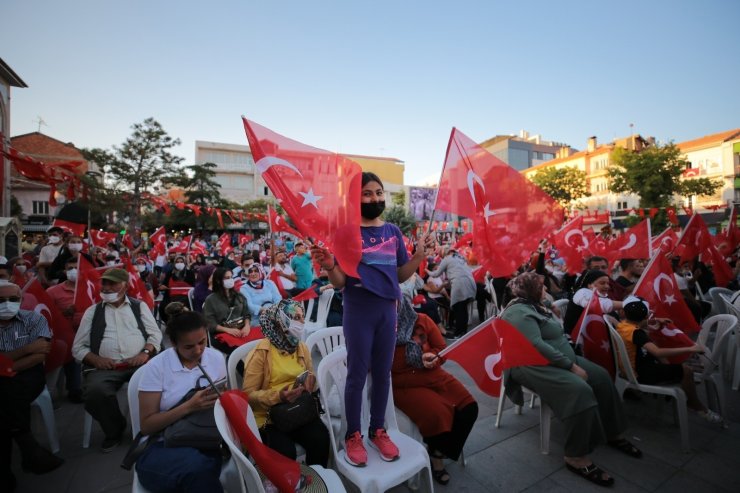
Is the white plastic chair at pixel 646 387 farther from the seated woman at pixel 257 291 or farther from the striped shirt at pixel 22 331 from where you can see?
the striped shirt at pixel 22 331

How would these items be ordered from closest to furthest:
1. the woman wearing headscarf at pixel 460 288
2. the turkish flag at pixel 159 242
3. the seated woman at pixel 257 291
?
the seated woman at pixel 257 291 → the woman wearing headscarf at pixel 460 288 → the turkish flag at pixel 159 242

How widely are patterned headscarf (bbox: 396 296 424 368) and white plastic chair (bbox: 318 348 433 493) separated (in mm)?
339

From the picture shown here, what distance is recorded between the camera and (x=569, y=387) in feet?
9.93

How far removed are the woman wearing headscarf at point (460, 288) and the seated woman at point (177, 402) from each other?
192 inches

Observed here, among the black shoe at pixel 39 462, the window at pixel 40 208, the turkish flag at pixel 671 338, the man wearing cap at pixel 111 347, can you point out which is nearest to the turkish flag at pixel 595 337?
the turkish flag at pixel 671 338

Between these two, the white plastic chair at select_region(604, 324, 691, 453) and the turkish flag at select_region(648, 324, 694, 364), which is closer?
the white plastic chair at select_region(604, 324, 691, 453)

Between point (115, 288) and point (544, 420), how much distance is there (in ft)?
14.3

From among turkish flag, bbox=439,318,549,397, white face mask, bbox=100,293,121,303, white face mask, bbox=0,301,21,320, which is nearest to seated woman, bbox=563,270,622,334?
turkish flag, bbox=439,318,549,397

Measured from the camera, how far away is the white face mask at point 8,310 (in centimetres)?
317

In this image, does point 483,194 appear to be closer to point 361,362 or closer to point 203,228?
point 361,362

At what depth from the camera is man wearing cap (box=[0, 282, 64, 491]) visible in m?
2.80

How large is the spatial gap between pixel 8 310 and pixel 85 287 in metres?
1.34

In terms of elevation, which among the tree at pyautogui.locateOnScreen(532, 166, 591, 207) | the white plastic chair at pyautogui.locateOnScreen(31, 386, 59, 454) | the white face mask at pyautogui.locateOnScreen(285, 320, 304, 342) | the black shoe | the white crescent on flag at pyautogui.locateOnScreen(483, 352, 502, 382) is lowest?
the black shoe

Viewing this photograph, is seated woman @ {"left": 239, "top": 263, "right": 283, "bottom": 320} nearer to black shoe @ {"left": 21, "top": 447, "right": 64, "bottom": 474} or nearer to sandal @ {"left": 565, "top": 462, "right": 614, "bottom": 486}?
black shoe @ {"left": 21, "top": 447, "right": 64, "bottom": 474}
